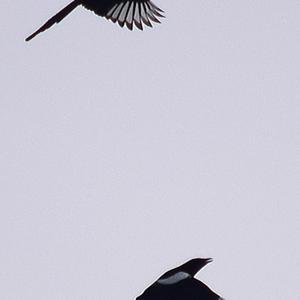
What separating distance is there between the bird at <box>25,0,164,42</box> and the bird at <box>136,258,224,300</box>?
120 inches

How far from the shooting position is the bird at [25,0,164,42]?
1725cm

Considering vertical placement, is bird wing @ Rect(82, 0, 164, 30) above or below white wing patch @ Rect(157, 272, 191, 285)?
above

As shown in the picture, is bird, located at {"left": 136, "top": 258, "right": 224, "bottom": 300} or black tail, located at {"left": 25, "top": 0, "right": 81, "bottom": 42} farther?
black tail, located at {"left": 25, "top": 0, "right": 81, "bottom": 42}

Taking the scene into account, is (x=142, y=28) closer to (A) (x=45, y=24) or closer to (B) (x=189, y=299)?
(A) (x=45, y=24)

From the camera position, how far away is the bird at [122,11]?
56.6 feet

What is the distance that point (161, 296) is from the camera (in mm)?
15375

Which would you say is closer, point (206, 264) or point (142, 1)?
point (206, 264)

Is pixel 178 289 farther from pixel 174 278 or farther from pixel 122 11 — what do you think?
pixel 122 11


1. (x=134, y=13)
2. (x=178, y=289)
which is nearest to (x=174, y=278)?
(x=178, y=289)

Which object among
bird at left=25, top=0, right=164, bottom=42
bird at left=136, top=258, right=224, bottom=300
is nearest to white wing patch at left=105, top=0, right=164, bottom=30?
bird at left=25, top=0, right=164, bottom=42

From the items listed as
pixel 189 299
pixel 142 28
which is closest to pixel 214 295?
pixel 189 299

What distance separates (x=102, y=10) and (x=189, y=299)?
3.69 metres

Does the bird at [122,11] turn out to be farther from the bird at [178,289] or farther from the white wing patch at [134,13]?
the bird at [178,289]

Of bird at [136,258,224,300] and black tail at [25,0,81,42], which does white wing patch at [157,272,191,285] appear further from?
black tail at [25,0,81,42]
